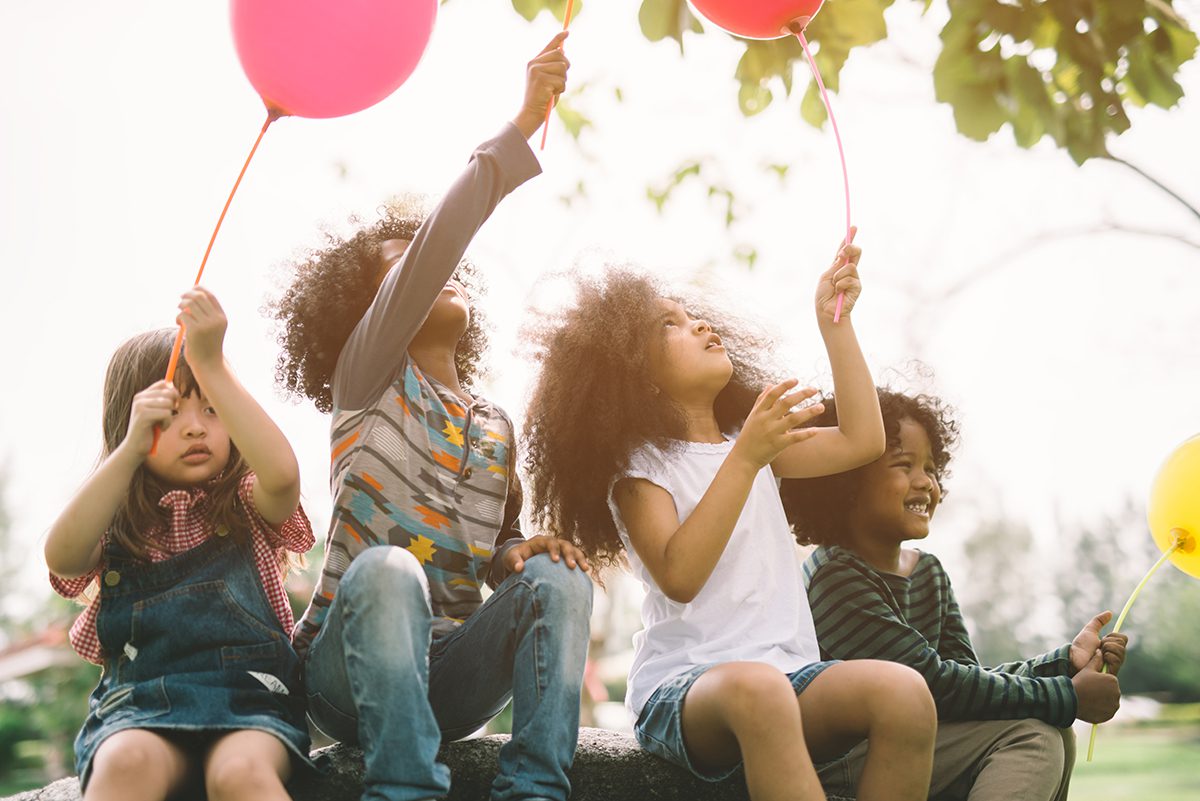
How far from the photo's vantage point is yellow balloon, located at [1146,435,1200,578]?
83.6 inches

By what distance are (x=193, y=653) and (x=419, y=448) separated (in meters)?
0.46

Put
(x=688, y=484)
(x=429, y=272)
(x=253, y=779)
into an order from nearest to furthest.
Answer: (x=253, y=779), (x=429, y=272), (x=688, y=484)

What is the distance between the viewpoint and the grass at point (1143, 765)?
318 inches

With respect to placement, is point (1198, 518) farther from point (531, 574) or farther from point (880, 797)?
point (531, 574)

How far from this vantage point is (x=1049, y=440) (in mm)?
12133

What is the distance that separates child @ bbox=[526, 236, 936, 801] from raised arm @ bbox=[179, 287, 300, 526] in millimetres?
562

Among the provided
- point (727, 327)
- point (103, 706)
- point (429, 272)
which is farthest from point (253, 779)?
point (727, 327)

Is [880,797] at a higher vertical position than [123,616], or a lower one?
lower

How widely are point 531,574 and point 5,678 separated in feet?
26.6

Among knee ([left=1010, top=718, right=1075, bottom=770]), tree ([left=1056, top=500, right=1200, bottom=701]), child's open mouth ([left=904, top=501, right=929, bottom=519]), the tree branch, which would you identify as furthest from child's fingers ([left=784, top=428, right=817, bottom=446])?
tree ([left=1056, top=500, right=1200, bottom=701])

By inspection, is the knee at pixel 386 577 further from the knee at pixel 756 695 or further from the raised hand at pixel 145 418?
the knee at pixel 756 695

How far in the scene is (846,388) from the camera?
76.1 inches

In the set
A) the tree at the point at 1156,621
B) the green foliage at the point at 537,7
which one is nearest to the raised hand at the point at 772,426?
the green foliage at the point at 537,7

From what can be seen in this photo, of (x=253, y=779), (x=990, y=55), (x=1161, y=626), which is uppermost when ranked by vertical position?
(x=990, y=55)
